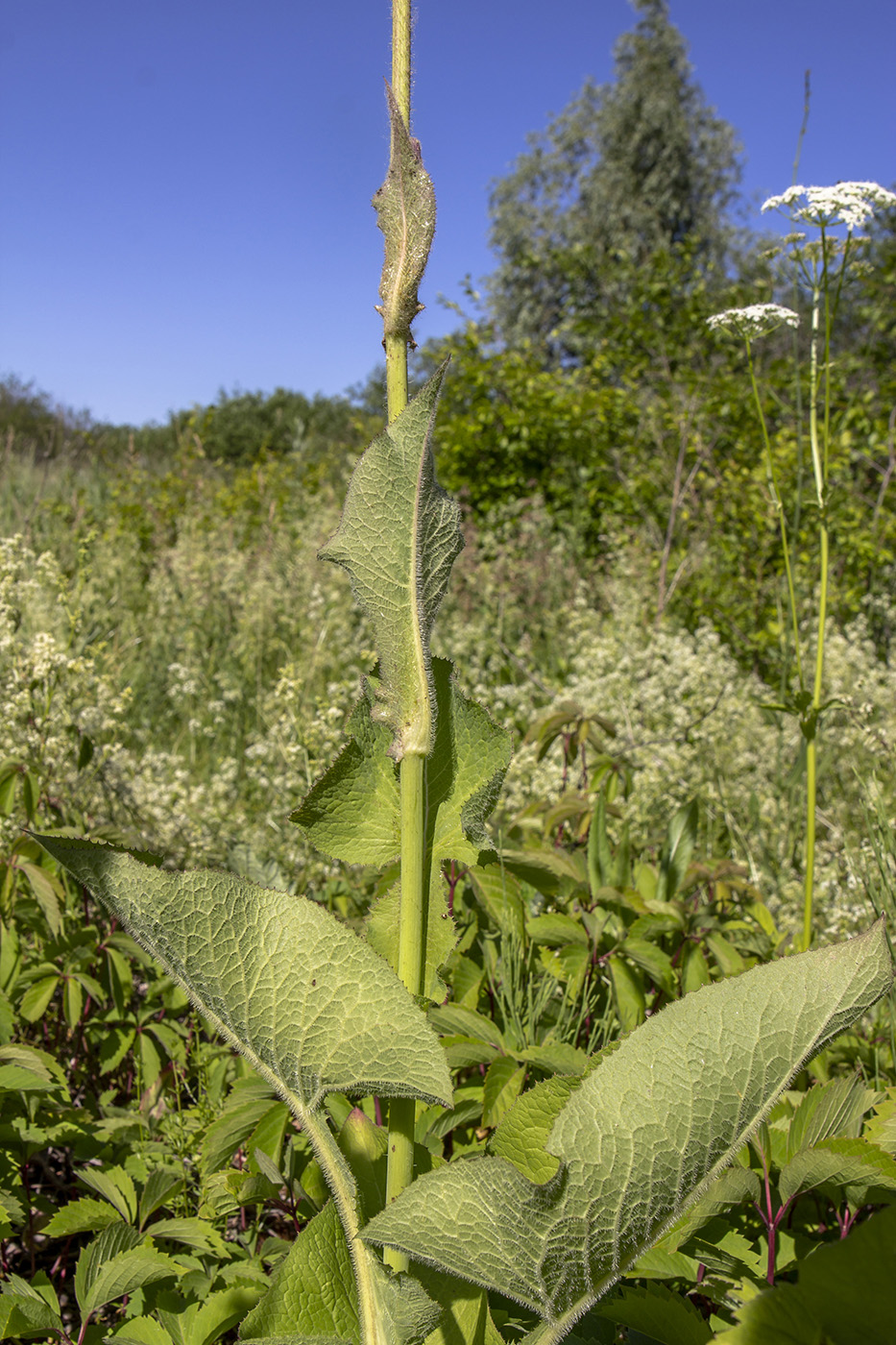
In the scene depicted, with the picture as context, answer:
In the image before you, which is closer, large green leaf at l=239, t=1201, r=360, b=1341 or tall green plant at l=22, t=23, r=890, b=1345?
tall green plant at l=22, t=23, r=890, b=1345

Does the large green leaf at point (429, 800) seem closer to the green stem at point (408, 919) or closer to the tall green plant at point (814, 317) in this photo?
the green stem at point (408, 919)

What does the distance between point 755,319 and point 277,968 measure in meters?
2.14

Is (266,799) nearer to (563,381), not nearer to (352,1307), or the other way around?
(352,1307)

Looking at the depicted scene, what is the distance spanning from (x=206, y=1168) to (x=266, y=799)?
2484mm

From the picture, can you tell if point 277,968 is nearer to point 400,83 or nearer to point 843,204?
point 400,83

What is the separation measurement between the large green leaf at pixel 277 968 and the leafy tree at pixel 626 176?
71.4ft

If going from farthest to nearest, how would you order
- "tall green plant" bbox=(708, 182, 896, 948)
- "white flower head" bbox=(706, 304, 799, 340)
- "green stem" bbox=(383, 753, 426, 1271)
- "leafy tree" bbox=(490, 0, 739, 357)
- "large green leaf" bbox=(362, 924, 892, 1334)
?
"leafy tree" bbox=(490, 0, 739, 357) → "white flower head" bbox=(706, 304, 799, 340) → "tall green plant" bbox=(708, 182, 896, 948) → "green stem" bbox=(383, 753, 426, 1271) → "large green leaf" bbox=(362, 924, 892, 1334)

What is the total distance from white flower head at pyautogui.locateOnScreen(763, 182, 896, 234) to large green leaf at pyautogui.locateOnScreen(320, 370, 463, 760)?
190 centimetres

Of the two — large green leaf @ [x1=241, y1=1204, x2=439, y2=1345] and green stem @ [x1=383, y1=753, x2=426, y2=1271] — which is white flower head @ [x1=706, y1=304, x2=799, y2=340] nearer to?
green stem @ [x1=383, y1=753, x2=426, y2=1271]

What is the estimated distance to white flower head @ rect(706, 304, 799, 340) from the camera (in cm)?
221

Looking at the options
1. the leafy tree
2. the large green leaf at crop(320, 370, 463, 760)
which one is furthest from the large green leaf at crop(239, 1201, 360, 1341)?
the leafy tree

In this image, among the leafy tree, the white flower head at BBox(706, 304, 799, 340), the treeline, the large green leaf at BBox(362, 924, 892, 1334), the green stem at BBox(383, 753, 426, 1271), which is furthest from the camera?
the leafy tree

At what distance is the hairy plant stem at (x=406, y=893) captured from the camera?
696 millimetres

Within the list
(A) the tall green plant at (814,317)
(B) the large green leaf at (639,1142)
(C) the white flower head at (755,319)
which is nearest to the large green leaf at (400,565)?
(B) the large green leaf at (639,1142)
